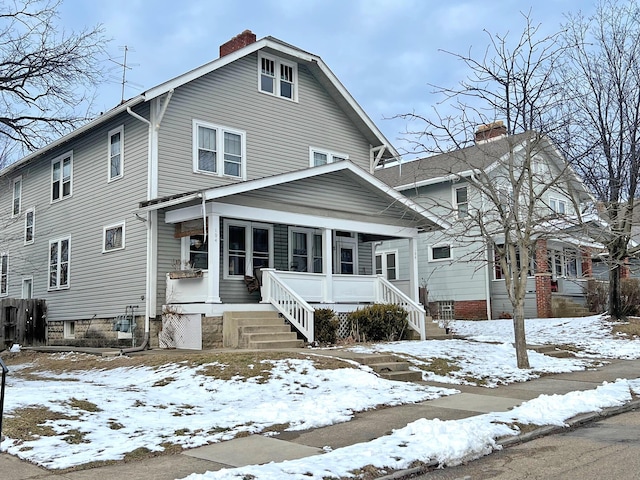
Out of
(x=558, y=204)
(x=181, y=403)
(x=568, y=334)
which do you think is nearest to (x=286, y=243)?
(x=568, y=334)

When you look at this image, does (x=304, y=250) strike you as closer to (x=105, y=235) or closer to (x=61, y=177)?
(x=105, y=235)

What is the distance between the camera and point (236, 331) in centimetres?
1523

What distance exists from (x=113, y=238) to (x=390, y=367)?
10145 mm

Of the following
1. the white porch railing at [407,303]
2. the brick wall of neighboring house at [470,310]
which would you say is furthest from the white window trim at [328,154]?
the brick wall of neighboring house at [470,310]

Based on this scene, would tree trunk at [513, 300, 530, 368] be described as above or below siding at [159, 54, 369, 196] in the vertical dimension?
below

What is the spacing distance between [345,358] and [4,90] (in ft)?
39.9

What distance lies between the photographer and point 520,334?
13.0m

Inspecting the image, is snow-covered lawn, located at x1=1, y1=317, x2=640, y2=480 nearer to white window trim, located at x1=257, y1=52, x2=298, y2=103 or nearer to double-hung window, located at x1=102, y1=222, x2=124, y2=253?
double-hung window, located at x1=102, y1=222, x2=124, y2=253

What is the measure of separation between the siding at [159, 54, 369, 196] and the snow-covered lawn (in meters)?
6.11

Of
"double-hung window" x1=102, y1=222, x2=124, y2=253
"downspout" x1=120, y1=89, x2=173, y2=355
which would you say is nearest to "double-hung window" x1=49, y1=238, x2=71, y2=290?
"double-hung window" x1=102, y1=222, x2=124, y2=253

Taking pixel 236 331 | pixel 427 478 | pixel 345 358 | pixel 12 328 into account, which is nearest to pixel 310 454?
pixel 427 478

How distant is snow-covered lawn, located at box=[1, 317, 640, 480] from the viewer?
666cm

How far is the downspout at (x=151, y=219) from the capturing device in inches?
667

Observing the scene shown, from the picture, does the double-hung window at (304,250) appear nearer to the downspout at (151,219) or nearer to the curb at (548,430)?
the downspout at (151,219)
